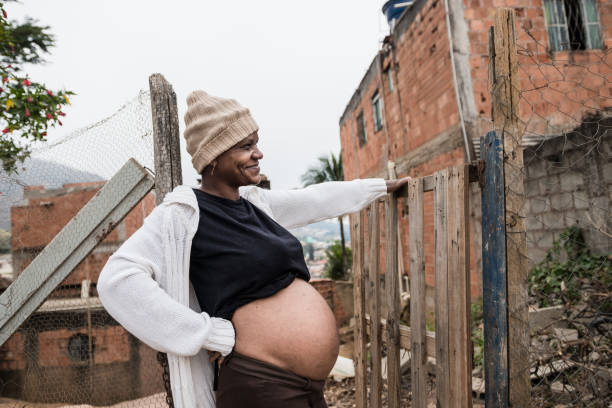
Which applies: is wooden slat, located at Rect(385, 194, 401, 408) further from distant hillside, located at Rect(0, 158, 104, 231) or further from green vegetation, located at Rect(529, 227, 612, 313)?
green vegetation, located at Rect(529, 227, 612, 313)

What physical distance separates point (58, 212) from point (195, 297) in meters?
2.98

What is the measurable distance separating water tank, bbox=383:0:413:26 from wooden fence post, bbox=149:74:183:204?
379 inches

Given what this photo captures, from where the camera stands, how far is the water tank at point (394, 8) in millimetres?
10484

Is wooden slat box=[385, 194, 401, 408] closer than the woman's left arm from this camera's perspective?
No

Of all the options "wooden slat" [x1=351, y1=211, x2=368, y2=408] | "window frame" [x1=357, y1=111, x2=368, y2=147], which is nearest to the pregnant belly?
"wooden slat" [x1=351, y1=211, x2=368, y2=408]

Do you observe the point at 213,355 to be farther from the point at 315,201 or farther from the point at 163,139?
the point at 163,139

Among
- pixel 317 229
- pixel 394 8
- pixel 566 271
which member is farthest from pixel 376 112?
pixel 317 229

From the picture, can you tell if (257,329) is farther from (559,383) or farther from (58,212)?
(58,212)

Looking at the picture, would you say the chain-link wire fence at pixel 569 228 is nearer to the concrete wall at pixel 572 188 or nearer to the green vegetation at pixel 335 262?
the concrete wall at pixel 572 188

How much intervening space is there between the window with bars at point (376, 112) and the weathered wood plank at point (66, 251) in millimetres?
9700

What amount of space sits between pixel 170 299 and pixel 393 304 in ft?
5.27

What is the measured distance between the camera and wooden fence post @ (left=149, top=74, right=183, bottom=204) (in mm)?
2254

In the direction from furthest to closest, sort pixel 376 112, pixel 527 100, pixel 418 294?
pixel 376 112 → pixel 527 100 → pixel 418 294

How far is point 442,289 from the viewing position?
2.20m
